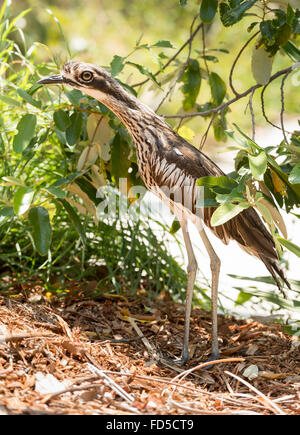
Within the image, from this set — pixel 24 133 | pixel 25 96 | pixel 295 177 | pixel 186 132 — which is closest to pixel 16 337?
pixel 24 133

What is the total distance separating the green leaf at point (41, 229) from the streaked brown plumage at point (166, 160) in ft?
1.54

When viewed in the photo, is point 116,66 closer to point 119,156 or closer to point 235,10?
point 119,156

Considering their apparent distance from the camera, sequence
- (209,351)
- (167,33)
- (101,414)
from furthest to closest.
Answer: (167,33) → (209,351) → (101,414)

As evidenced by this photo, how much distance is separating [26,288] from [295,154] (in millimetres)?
1494

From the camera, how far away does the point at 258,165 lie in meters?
1.91

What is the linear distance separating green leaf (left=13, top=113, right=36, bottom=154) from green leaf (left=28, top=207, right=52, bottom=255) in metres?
0.28

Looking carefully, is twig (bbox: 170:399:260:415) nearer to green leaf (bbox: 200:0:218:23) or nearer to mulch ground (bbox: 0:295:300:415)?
mulch ground (bbox: 0:295:300:415)

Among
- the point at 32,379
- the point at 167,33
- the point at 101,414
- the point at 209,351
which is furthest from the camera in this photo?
the point at 167,33

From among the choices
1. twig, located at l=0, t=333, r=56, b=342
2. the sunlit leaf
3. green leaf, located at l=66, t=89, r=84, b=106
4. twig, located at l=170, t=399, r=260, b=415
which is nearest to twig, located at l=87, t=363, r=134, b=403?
twig, located at l=170, t=399, r=260, b=415

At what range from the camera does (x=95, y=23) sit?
9070mm

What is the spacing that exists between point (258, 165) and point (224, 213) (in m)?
0.22
